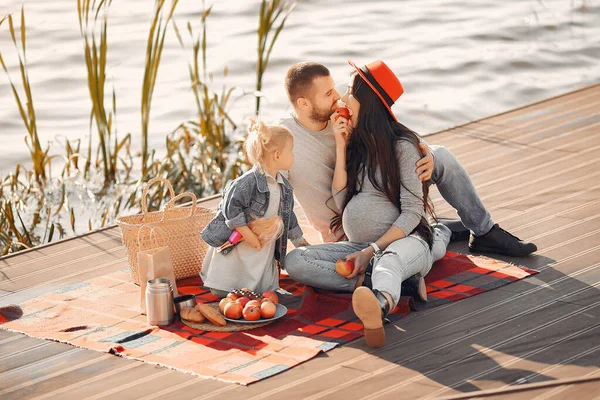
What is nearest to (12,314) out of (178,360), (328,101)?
(178,360)

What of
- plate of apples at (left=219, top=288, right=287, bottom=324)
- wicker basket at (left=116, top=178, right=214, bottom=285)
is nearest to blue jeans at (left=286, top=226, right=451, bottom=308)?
plate of apples at (left=219, top=288, right=287, bottom=324)

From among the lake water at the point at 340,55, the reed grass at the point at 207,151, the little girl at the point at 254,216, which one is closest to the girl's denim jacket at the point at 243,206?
the little girl at the point at 254,216

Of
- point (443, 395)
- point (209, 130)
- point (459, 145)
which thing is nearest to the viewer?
point (443, 395)

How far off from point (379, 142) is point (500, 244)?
72 centimetres

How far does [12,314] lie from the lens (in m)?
3.90

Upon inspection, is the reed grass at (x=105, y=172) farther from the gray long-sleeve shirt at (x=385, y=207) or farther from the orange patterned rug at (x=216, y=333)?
the gray long-sleeve shirt at (x=385, y=207)

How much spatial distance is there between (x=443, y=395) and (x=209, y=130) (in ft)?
12.0

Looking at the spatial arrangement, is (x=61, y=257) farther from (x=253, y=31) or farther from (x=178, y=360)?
(x=253, y=31)

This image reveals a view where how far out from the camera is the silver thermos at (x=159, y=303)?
3.66 metres

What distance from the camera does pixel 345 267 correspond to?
148 inches

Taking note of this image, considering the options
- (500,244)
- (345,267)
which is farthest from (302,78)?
(500,244)

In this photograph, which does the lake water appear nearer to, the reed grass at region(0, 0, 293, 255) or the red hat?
the reed grass at region(0, 0, 293, 255)

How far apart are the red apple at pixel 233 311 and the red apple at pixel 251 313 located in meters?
0.03

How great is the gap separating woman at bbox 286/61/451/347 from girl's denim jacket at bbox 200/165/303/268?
0.66 feet
